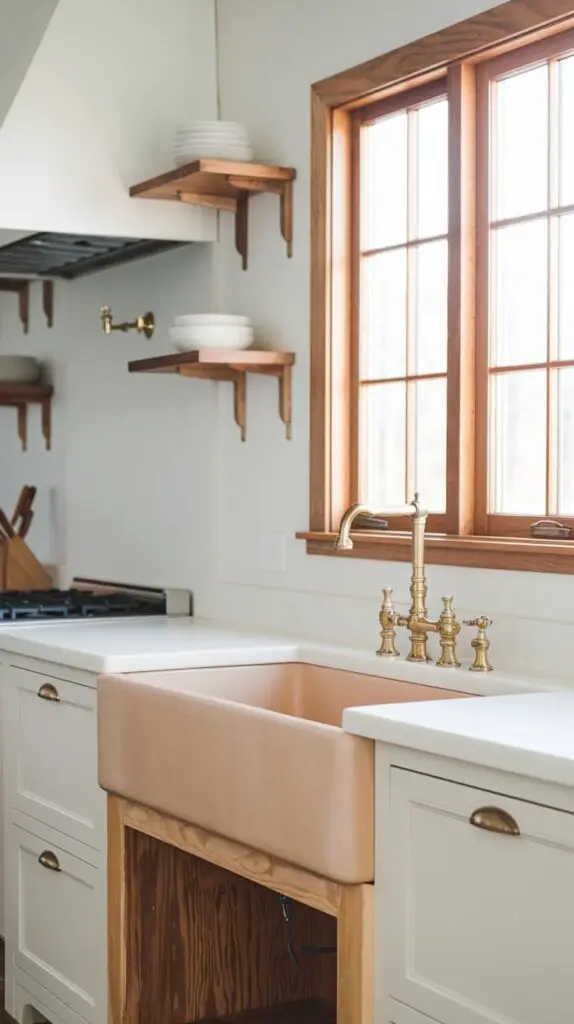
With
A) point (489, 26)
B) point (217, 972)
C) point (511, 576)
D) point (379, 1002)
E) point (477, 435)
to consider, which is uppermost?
point (489, 26)

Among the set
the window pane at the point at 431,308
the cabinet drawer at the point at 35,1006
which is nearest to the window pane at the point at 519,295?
the window pane at the point at 431,308

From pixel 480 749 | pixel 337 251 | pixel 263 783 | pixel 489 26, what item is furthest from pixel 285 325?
pixel 480 749

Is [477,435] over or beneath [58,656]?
over

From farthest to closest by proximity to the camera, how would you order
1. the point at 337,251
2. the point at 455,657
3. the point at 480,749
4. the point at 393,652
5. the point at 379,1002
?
the point at 337,251 → the point at 393,652 → the point at 455,657 → the point at 379,1002 → the point at 480,749

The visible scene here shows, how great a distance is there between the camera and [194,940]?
302 centimetres

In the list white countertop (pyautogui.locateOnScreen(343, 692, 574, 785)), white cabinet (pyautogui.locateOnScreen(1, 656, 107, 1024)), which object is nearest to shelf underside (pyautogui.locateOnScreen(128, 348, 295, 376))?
white cabinet (pyautogui.locateOnScreen(1, 656, 107, 1024))

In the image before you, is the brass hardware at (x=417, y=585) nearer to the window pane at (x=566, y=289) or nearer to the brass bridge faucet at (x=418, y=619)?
the brass bridge faucet at (x=418, y=619)

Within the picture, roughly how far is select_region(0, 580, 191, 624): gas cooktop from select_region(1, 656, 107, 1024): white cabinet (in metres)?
0.39

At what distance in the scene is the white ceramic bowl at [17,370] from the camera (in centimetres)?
484

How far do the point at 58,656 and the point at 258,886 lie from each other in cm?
68

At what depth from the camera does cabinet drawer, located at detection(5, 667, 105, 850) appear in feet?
9.92

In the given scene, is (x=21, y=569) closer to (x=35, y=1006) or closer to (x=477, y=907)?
(x=35, y=1006)

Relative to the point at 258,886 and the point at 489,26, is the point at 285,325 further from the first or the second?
the point at 258,886

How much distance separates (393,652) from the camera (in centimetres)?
295
